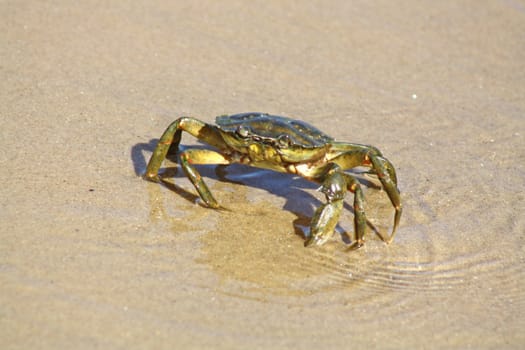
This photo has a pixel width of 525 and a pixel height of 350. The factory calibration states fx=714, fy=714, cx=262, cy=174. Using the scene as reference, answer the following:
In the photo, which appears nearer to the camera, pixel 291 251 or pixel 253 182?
pixel 291 251

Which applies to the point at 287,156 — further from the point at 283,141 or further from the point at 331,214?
the point at 331,214

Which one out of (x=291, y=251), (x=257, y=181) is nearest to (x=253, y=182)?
(x=257, y=181)

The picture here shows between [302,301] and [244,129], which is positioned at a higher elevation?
[244,129]

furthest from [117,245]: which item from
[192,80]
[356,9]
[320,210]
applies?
[356,9]

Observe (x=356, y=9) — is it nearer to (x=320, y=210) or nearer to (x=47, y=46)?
(x=47, y=46)

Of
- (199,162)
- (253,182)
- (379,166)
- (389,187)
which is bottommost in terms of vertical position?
(253,182)
